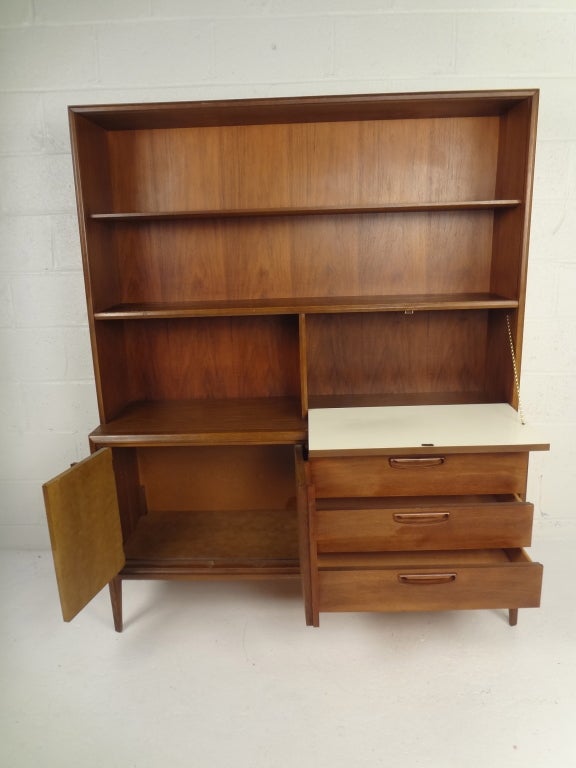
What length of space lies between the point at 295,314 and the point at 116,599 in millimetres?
1246

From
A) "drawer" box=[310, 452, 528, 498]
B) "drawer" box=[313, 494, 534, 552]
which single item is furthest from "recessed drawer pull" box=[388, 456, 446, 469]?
"drawer" box=[313, 494, 534, 552]

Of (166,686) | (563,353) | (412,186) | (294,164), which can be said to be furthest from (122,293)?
(563,353)

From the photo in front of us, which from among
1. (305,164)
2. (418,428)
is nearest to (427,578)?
(418,428)

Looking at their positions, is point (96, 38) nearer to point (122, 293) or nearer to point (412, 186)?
point (122, 293)

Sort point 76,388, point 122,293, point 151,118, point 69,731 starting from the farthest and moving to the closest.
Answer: point 76,388 → point 122,293 → point 151,118 → point 69,731

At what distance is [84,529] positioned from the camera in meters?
1.74

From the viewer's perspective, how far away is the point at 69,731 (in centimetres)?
162

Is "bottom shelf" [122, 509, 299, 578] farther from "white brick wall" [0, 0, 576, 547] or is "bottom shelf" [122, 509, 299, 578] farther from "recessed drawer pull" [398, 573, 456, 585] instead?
"white brick wall" [0, 0, 576, 547]

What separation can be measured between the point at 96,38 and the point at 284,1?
0.74m

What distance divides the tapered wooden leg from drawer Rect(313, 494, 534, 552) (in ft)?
2.56

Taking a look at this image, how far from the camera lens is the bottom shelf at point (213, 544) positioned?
2.03m

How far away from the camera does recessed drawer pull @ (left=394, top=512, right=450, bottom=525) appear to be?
1751mm

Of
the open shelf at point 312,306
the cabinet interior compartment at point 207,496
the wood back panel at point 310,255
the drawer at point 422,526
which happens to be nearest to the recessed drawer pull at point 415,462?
the drawer at point 422,526

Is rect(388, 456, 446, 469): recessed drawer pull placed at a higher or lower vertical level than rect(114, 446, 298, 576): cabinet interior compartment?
higher
